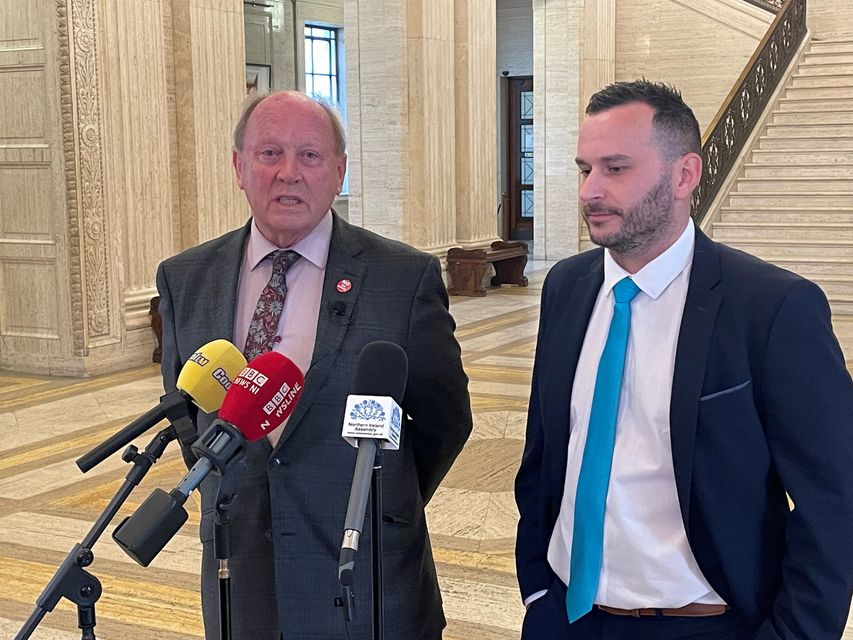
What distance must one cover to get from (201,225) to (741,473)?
27.5 ft

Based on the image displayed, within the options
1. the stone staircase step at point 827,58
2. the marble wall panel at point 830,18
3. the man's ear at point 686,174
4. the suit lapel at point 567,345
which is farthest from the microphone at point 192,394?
the marble wall panel at point 830,18

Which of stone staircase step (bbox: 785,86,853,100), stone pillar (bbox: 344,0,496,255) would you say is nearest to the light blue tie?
stone pillar (bbox: 344,0,496,255)

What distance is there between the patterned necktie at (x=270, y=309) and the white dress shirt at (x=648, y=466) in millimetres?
723

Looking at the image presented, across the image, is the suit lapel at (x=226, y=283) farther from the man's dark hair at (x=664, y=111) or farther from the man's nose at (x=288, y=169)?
the man's dark hair at (x=664, y=111)

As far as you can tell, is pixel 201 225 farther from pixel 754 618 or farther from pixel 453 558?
pixel 754 618

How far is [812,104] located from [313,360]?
15.0 m

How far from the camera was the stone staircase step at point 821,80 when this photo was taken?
53.1ft

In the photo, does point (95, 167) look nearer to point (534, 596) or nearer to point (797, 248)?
point (534, 596)

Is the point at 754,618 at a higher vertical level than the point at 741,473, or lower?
lower

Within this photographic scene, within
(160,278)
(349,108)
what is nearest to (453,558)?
(160,278)

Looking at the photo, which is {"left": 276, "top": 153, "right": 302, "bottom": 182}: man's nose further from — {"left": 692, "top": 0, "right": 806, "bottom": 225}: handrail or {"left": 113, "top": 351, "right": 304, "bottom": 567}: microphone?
{"left": 692, "top": 0, "right": 806, "bottom": 225}: handrail

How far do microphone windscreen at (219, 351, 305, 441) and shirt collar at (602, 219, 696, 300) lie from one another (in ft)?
2.30

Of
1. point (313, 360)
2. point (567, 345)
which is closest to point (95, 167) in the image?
point (313, 360)

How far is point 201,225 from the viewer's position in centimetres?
998
